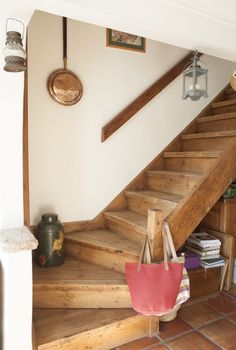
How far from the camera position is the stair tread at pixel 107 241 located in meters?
2.14

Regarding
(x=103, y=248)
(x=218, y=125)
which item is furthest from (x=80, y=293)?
(x=218, y=125)

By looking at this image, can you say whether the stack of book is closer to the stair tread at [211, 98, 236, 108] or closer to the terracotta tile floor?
the terracotta tile floor

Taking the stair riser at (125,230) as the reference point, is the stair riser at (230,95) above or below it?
above

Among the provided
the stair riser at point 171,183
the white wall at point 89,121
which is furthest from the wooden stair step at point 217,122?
the stair riser at point 171,183

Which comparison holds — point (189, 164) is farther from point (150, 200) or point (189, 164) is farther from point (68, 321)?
point (68, 321)

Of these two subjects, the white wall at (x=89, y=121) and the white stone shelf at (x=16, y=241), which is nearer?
the white stone shelf at (x=16, y=241)

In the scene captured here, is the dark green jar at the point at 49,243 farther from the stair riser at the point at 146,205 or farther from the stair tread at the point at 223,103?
the stair tread at the point at 223,103

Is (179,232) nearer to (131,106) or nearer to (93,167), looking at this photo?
(93,167)

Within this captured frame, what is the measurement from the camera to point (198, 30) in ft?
5.52

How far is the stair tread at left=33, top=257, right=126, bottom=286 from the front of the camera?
200cm

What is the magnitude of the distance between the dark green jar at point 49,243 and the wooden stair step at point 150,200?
2.68 feet

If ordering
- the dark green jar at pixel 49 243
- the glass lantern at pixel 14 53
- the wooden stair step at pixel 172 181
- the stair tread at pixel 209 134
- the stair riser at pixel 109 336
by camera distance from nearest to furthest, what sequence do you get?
the glass lantern at pixel 14 53
the stair riser at pixel 109 336
the dark green jar at pixel 49 243
the wooden stair step at pixel 172 181
the stair tread at pixel 209 134

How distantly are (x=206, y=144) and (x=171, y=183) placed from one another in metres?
0.59

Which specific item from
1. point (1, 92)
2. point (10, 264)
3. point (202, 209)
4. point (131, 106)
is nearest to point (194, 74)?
point (131, 106)
